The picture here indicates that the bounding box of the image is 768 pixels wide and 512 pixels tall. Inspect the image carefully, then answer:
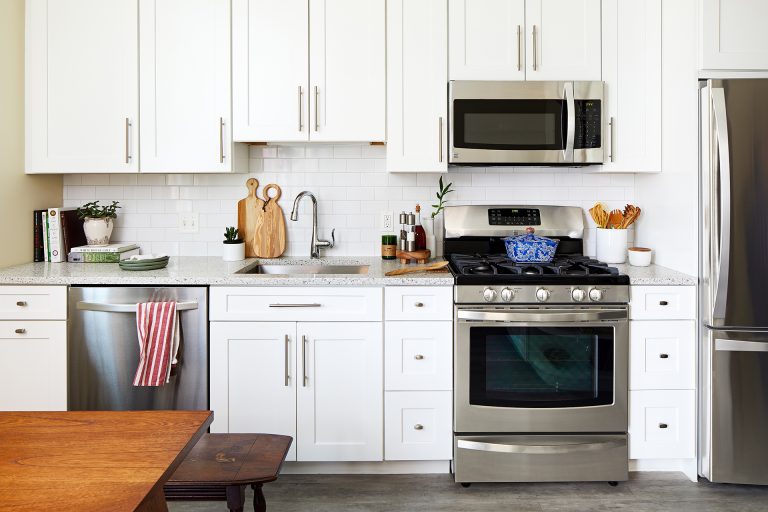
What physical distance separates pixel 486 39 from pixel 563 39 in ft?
1.22

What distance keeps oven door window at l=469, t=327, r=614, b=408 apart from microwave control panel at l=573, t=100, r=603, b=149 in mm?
935

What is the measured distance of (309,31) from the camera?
124 inches

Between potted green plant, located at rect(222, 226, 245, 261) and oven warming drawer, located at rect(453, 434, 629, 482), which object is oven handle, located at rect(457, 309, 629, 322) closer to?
oven warming drawer, located at rect(453, 434, 629, 482)

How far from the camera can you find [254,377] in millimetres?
2857

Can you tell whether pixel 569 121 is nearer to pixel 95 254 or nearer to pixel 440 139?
pixel 440 139

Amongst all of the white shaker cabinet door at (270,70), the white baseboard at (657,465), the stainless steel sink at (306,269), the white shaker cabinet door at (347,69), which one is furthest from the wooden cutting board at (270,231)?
the white baseboard at (657,465)

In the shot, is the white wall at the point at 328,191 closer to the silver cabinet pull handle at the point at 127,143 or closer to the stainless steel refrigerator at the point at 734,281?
the silver cabinet pull handle at the point at 127,143

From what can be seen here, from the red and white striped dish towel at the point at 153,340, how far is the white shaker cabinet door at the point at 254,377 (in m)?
0.19

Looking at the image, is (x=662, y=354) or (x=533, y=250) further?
(x=533, y=250)

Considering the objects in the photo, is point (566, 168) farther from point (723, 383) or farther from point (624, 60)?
point (723, 383)

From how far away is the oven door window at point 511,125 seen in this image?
10.4ft

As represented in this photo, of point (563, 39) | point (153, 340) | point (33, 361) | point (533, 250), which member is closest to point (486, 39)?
point (563, 39)

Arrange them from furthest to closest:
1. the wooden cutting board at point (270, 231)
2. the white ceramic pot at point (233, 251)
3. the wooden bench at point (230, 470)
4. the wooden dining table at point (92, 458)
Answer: the wooden cutting board at point (270, 231) → the white ceramic pot at point (233, 251) → the wooden bench at point (230, 470) → the wooden dining table at point (92, 458)

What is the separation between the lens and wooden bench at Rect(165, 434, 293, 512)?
2.08 metres
